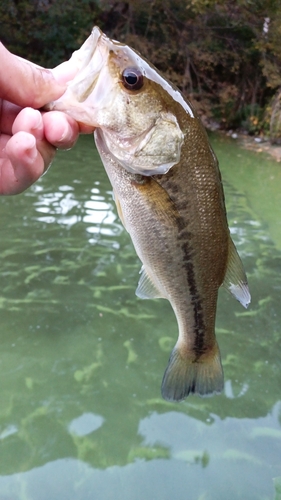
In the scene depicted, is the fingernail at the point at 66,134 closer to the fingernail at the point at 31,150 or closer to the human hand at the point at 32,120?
the human hand at the point at 32,120

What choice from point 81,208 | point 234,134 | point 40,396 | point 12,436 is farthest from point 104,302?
point 234,134

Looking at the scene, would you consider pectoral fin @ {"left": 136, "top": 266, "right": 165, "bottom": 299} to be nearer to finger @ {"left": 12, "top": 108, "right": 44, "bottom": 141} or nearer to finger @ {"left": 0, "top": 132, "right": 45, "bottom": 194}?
finger @ {"left": 0, "top": 132, "right": 45, "bottom": 194}

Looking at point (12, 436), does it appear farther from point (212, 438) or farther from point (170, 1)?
point (170, 1)

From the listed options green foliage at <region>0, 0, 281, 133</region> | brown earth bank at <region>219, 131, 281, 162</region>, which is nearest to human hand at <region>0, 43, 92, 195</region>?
brown earth bank at <region>219, 131, 281, 162</region>

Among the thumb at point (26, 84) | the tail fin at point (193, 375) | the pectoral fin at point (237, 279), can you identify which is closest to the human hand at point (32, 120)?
the thumb at point (26, 84)

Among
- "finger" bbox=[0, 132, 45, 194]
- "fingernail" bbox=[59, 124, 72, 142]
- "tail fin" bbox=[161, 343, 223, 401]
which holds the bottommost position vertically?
"tail fin" bbox=[161, 343, 223, 401]
